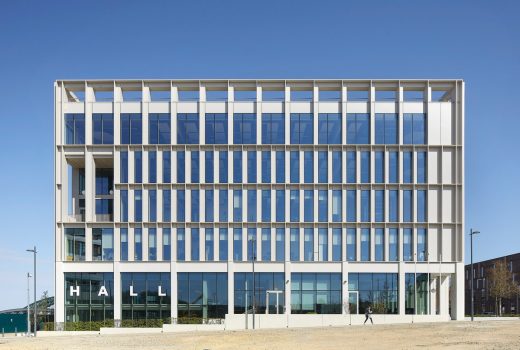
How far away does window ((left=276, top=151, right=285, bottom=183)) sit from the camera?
75681mm

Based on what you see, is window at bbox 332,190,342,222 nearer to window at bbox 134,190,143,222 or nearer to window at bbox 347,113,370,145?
window at bbox 347,113,370,145

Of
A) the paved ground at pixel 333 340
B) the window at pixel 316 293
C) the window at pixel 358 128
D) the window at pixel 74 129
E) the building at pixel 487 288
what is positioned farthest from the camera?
the building at pixel 487 288

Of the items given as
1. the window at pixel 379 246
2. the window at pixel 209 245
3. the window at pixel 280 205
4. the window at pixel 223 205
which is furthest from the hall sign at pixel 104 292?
the window at pixel 379 246

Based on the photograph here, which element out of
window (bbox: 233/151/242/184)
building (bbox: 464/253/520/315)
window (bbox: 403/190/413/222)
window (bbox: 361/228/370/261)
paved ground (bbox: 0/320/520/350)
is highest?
window (bbox: 233/151/242/184)

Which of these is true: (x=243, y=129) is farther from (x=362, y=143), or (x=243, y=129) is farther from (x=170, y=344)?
(x=170, y=344)

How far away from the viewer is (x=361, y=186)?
75.4 metres

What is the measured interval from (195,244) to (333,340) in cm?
3178

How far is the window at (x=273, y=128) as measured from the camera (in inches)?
2990

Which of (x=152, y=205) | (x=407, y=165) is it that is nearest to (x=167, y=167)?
(x=152, y=205)

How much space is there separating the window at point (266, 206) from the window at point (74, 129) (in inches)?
797

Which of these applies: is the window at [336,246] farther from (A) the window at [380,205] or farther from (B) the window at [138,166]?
(B) the window at [138,166]

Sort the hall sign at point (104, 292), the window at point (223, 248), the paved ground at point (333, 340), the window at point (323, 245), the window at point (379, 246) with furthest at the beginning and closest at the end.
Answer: the window at point (323, 245) → the window at point (223, 248) → the window at point (379, 246) → the hall sign at point (104, 292) → the paved ground at point (333, 340)

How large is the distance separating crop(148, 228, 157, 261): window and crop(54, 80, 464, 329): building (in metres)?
0.12

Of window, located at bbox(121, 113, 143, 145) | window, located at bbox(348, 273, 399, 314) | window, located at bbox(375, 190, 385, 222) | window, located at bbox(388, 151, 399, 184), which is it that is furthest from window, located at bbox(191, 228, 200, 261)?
window, located at bbox(388, 151, 399, 184)
